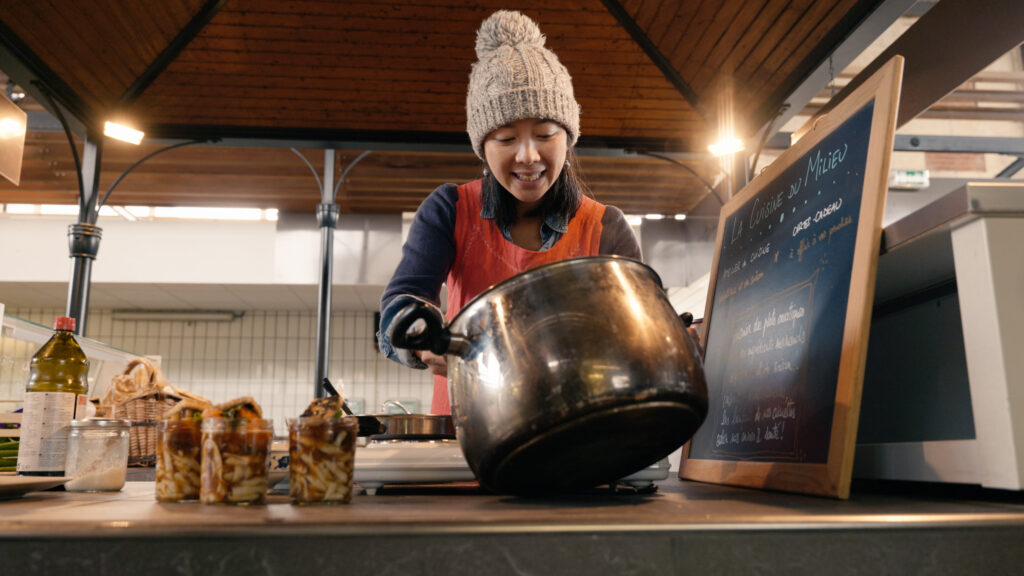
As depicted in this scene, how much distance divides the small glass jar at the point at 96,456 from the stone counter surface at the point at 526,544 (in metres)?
0.50

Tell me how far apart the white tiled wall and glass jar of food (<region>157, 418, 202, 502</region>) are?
26.3ft

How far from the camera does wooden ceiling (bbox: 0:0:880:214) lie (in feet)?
10.2

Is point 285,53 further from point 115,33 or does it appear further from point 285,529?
point 285,529

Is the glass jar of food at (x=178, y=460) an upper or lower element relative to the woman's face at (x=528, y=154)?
lower

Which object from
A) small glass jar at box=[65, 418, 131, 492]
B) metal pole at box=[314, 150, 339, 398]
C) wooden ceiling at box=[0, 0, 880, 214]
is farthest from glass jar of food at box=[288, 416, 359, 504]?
metal pole at box=[314, 150, 339, 398]

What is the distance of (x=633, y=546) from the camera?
538 mm

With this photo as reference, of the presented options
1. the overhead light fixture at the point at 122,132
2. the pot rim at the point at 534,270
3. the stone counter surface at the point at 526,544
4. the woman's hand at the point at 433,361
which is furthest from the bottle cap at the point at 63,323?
the overhead light fixture at the point at 122,132

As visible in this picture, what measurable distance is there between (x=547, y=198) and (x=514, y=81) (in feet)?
1.04

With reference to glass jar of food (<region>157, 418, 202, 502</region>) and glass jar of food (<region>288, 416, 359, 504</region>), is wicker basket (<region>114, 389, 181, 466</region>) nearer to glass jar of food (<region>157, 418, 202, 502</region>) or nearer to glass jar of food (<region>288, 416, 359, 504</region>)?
glass jar of food (<region>157, 418, 202, 502</region>)

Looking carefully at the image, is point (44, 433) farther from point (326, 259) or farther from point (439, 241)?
point (326, 259)

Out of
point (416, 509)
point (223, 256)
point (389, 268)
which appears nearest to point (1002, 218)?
point (416, 509)

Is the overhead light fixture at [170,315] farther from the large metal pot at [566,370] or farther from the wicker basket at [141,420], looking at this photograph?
the large metal pot at [566,370]

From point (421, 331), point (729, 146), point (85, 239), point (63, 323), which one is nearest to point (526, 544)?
point (421, 331)

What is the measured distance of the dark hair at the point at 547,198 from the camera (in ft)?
4.91
